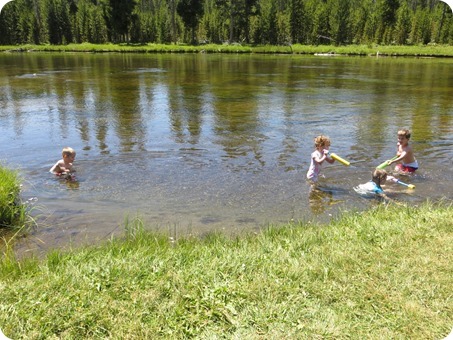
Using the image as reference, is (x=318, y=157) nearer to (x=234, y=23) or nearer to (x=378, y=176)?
(x=378, y=176)

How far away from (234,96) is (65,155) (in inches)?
558

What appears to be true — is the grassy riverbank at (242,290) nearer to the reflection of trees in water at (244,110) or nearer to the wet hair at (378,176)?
the wet hair at (378,176)

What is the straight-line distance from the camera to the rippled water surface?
302 inches

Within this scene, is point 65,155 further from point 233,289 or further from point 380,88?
point 380,88

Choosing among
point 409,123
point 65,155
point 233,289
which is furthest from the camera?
point 409,123

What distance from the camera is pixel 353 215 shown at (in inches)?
278

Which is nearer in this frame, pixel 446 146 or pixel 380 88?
pixel 446 146

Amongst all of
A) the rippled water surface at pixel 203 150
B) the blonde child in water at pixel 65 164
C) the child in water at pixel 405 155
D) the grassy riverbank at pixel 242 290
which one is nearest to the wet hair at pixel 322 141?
the rippled water surface at pixel 203 150

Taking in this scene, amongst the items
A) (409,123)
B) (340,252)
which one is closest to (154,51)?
(409,123)

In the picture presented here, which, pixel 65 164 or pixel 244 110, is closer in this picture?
pixel 65 164

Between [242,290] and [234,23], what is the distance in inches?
3810

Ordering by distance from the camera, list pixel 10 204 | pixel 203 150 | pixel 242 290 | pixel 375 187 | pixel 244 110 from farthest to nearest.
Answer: pixel 244 110 < pixel 203 150 < pixel 375 187 < pixel 10 204 < pixel 242 290

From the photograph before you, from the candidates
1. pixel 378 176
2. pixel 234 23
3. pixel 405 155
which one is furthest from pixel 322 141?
pixel 234 23

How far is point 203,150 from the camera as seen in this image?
12.2 m
